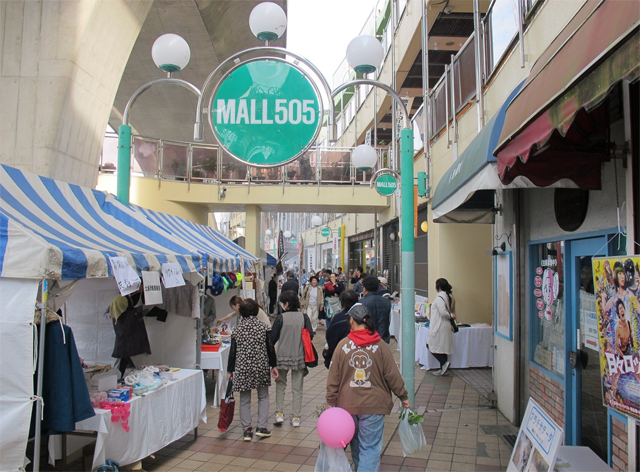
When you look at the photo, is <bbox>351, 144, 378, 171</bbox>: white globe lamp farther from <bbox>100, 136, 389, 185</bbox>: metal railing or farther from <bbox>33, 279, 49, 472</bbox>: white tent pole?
<bbox>33, 279, 49, 472</bbox>: white tent pole

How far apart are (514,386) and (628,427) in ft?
9.24

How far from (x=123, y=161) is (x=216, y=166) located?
30.1 feet

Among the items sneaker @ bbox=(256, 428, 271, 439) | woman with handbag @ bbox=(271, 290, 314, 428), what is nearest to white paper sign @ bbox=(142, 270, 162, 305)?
woman with handbag @ bbox=(271, 290, 314, 428)

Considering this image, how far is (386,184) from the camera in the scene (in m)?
11.0

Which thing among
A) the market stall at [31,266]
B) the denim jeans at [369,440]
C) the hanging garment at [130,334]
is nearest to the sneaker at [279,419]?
the hanging garment at [130,334]

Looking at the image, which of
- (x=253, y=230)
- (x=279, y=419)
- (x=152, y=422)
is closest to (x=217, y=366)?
(x=279, y=419)

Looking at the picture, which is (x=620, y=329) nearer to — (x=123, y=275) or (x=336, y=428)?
(x=336, y=428)

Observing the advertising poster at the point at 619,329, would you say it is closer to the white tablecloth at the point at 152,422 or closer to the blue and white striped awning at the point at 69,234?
the blue and white striped awning at the point at 69,234

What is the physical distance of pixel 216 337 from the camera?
7988 mm

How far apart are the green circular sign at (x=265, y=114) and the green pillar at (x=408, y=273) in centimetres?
155

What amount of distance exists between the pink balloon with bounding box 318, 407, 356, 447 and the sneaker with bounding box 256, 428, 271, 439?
7.05 ft

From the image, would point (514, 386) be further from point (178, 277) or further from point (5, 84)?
point (5, 84)

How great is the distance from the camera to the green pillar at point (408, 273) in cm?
610

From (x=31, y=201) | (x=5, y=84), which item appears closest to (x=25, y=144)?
(x=5, y=84)
